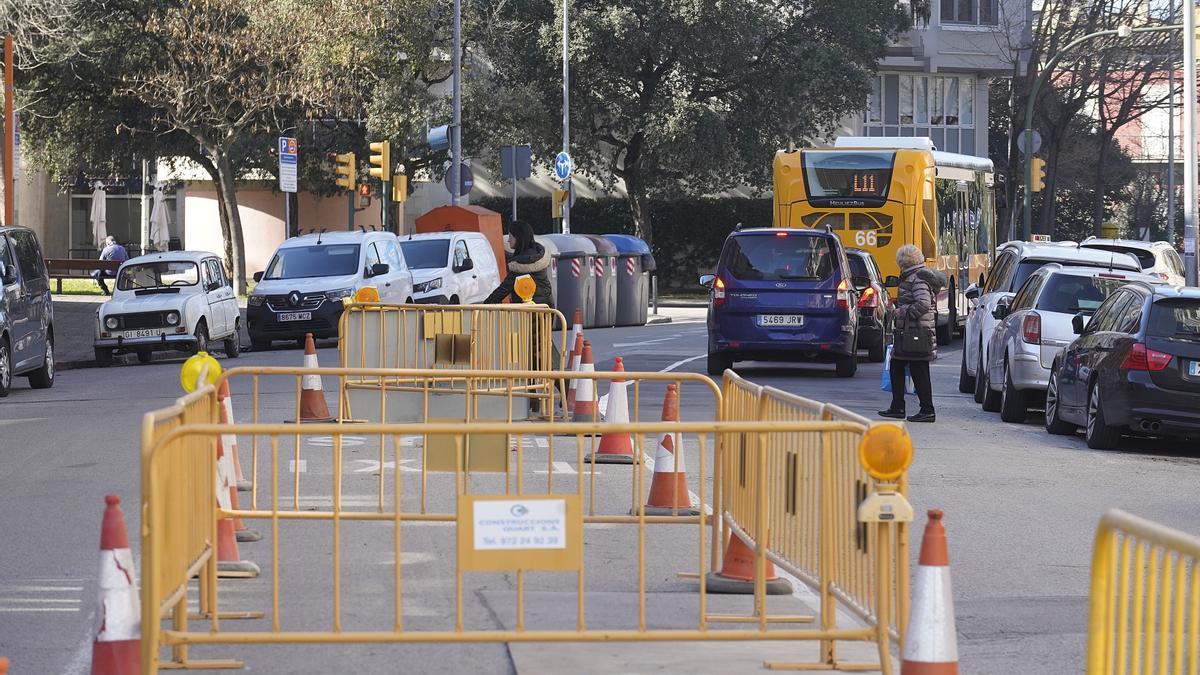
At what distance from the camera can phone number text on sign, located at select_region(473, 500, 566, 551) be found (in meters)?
5.75

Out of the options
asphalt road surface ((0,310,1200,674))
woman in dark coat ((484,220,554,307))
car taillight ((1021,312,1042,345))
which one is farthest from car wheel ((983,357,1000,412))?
woman in dark coat ((484,220,554,307))

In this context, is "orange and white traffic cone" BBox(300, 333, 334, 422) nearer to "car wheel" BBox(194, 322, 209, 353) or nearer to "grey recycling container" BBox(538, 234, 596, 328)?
"car wheel" BBox(194, 322, 209, 353)

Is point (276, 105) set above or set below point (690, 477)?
above

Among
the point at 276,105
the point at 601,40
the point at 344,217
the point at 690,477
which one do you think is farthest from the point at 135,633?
the point at 344,217

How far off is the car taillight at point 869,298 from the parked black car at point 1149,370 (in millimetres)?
10557

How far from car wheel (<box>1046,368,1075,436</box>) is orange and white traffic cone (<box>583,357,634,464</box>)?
496 cm

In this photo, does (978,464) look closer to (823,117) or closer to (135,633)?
(135,633)

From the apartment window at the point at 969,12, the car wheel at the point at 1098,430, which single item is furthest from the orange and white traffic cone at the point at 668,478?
the apartment window at the point at 969,12

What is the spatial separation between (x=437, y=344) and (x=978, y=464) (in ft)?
14.7

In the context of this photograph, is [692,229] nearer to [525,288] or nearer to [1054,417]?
[1054,417]

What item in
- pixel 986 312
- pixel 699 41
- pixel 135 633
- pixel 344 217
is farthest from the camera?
pixel 344 217

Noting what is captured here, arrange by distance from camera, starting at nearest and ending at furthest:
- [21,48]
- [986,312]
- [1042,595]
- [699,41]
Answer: [1042,595]
[986,312]
[21,48]
[699,41]

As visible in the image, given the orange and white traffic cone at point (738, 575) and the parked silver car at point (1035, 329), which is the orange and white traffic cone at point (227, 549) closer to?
the orange and white traffic cone at point (738, 575)

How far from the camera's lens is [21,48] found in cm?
3631
